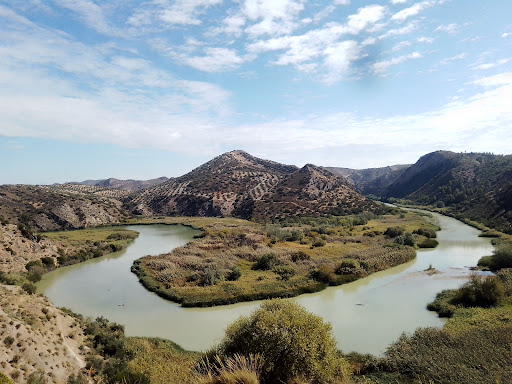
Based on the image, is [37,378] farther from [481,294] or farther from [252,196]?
[252,196]

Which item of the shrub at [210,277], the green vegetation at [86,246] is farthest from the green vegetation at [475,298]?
the green vegetation at [86,246]

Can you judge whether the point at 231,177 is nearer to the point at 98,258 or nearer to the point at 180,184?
the point at 180,184

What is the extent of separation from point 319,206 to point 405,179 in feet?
347

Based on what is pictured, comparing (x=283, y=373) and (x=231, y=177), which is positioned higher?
(x=231, y=177)

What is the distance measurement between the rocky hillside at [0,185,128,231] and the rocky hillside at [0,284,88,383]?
2435 inches

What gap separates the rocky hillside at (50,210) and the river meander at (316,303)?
39567mm

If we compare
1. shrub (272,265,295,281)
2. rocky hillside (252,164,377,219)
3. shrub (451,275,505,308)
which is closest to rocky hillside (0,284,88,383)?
shrub (272,265,295,281)

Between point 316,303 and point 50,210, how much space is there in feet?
249

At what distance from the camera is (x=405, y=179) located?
179000mm

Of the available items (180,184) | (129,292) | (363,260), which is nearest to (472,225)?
(363,260)

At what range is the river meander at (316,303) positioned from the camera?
2261cm

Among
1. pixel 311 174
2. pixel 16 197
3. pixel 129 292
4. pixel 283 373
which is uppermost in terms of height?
pixel 311 174

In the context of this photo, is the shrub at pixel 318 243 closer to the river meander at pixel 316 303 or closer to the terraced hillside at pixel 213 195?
the river meander at pixel 316 303

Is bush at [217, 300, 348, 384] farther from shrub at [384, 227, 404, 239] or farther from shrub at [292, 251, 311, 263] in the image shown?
shrub at [384, 227, 404, 239]
